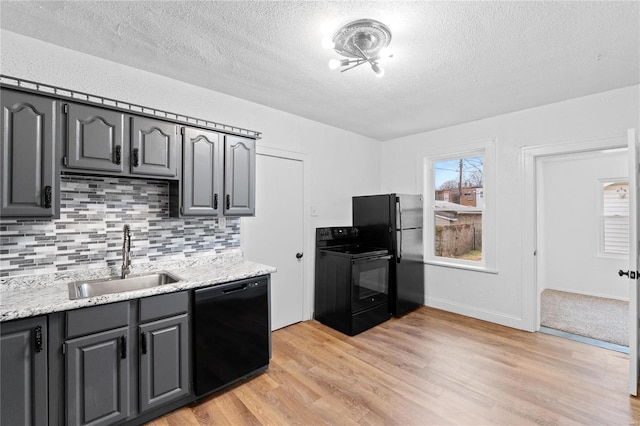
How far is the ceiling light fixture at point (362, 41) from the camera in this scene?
6.03 ft

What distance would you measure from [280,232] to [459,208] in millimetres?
2466

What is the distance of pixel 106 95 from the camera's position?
2314mm

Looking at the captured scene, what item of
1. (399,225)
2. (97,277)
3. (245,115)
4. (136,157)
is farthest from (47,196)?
(399,225)

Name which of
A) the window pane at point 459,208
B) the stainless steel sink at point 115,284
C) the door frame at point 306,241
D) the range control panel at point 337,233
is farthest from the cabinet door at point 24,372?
the window pane at point 459,208

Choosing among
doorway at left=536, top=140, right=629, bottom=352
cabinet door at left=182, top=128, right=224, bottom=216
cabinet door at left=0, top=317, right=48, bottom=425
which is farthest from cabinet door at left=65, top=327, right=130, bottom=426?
doorway at left=536, top=140, right=629, bottom=352

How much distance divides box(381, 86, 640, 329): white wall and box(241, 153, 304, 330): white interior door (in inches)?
73.8

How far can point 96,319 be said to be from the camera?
1728 mm

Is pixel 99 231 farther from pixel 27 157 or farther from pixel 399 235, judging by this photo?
pixel 399 235

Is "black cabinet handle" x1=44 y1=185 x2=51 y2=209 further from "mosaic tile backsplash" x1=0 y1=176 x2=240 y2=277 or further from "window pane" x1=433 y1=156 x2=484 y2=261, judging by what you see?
"window pane" x1=433 y1=156 x2=484 y2=261

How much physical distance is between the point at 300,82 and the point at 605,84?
2748 mm

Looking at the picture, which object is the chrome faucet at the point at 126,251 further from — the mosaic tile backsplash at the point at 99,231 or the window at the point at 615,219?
the window at the point at 615,219

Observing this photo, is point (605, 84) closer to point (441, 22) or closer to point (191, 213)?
point (441, 22)

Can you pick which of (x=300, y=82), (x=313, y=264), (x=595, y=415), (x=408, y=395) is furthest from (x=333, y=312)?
(x=300, y=82)

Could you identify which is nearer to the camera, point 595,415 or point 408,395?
point 595,415
